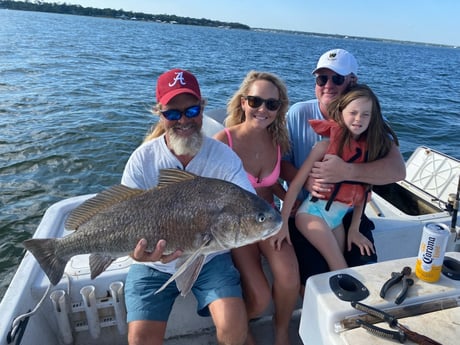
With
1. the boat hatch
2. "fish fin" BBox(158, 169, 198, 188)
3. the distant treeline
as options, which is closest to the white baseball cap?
the boat hatch

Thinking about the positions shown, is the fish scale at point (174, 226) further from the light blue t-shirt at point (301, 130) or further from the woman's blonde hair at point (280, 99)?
the light blue t-shirt at point (301, 130)

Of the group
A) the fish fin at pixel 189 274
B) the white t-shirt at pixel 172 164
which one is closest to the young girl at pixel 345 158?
the white t-shirt at pixel 172 164

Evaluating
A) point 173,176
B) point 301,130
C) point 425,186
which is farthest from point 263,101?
point 425,186

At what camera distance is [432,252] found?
2.11 metres

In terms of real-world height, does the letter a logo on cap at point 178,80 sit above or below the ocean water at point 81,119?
above

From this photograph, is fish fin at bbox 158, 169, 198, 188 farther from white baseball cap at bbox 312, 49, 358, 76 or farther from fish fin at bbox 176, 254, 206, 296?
white baseball cap at bbox 312, 49, 358, 76

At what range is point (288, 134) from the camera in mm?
3797

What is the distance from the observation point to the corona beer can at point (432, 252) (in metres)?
2.11

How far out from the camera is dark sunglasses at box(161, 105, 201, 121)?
2904 millimetres

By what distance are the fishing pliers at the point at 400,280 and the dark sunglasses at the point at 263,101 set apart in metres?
1.85

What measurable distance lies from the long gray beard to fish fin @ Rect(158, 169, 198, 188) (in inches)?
13.2

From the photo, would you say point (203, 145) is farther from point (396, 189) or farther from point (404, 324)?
point (396, 189)

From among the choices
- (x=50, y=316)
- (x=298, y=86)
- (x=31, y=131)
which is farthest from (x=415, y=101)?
(x=50, y=316)

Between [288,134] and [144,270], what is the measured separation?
6.37 feet
